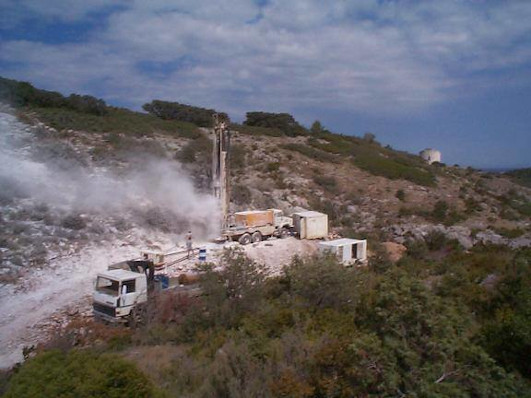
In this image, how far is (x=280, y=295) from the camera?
→ 1260 cm

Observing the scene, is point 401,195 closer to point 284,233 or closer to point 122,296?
point 284,233

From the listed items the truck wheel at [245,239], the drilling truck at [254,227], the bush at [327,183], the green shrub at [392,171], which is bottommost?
the truck wheel at [245,239]

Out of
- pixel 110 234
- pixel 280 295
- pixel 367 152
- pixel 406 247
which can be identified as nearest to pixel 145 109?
pixel 367 152

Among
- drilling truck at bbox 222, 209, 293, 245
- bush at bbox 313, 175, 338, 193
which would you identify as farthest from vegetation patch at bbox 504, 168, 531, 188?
drilling truck at bbox 222, 209, 293, 245

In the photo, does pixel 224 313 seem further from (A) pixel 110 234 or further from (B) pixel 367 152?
(B) pixel 367 152

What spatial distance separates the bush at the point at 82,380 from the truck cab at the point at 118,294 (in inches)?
253

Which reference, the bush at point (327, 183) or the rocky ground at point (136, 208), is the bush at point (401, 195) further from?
the bush at point (327, 183)

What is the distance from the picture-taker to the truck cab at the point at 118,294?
39.5 ft

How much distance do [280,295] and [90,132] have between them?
23.7 meters

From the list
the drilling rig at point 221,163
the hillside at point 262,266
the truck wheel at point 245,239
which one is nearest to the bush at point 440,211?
the hillside at point 262,266

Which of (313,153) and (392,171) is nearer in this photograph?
(392,171)

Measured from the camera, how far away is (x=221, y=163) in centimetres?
2009

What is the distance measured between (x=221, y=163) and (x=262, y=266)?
7.05m

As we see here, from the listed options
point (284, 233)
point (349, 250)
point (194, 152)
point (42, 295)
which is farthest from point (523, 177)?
point (42, 295)
